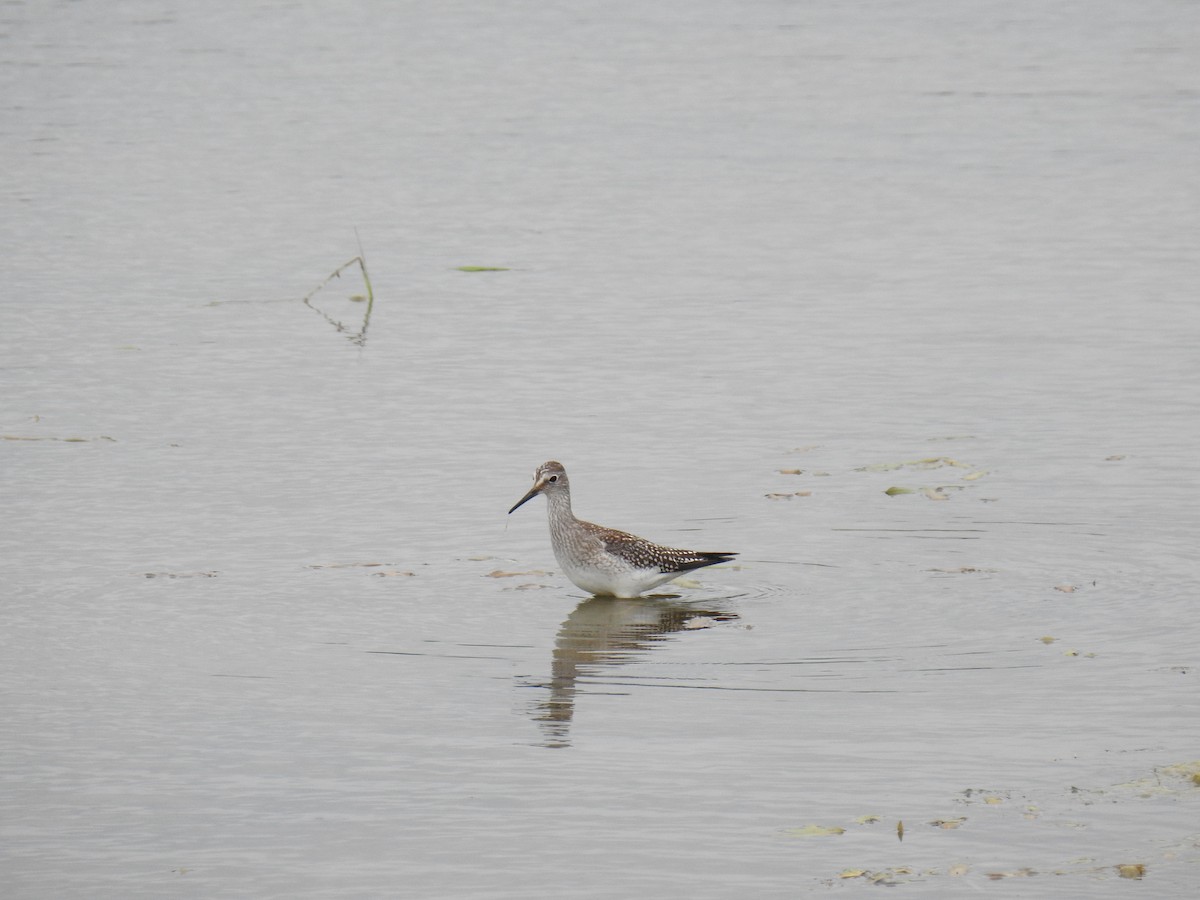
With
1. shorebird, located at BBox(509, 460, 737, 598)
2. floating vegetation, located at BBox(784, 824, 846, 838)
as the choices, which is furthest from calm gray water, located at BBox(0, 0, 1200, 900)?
shorebird, located at BBox(509, 460, 737, 598)

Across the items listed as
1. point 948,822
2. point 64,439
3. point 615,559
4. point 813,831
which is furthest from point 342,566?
point 948,822

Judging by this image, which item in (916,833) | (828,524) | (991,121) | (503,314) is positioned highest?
(991,121)

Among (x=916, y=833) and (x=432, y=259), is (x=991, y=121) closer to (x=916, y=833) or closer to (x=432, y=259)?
(x=432, y=259)

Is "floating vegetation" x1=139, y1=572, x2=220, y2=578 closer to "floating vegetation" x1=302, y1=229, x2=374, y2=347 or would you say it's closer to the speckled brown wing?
the speckled brown wing

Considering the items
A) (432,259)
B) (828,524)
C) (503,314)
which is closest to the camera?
(828,524)

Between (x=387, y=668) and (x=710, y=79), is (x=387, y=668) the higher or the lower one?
the lower one

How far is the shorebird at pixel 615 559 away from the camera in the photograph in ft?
37.2

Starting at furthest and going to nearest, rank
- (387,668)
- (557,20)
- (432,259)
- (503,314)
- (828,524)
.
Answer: (557,20) → (432,259) → (503,314) → (828,524) → (387,668)

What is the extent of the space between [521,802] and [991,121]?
22.1 m

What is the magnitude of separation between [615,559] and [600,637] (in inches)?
26.7

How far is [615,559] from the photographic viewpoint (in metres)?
11.3

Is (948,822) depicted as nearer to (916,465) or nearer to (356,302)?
(916,465)

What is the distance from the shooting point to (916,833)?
761 cm

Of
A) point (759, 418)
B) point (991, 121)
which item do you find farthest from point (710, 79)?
point (759, 418)
